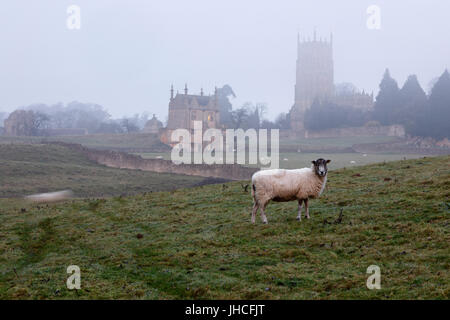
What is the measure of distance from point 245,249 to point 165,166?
157 ft

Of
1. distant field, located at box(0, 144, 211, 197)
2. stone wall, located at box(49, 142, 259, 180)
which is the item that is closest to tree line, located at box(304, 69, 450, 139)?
stone wall, located at box(49, 142, 259, 180)

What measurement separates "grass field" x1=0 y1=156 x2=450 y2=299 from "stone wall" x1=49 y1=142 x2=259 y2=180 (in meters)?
32.0

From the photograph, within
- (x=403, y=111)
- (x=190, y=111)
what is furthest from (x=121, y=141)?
(x=403, y=111)

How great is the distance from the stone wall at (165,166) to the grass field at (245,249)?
32.0 meters

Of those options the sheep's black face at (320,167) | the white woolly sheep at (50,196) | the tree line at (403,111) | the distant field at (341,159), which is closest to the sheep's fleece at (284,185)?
the sheep's black face at (320,167)

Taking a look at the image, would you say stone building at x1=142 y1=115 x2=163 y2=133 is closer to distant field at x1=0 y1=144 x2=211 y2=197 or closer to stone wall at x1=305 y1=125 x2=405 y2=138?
stone wall at x1=305 y1=125 x2=405 y2=138

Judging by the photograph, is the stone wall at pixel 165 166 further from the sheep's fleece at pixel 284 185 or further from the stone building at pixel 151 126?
the stone building at pixel 151 126

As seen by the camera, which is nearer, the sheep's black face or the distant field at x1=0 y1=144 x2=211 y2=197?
the sheep's black face

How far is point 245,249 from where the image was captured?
47.8 ft

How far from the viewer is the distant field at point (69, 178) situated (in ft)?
146

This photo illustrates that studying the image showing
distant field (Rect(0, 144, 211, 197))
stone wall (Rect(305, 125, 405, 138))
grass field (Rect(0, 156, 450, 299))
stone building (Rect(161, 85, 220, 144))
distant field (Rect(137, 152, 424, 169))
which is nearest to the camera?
grass field (Rect(0, 156, 450, 299))

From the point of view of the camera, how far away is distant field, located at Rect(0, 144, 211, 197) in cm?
4453

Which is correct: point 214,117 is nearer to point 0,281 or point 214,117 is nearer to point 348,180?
point 348,180

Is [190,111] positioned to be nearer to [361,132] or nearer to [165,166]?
[361,132]
